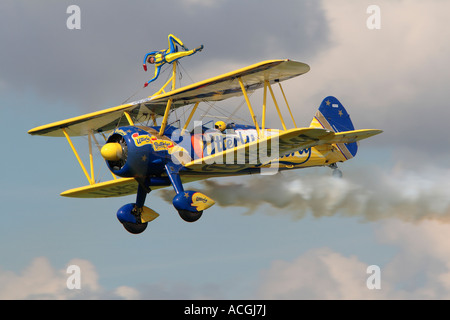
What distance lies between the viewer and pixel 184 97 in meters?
24.0

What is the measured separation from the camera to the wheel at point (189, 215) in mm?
22594

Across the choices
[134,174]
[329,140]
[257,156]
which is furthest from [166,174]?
[329,140]

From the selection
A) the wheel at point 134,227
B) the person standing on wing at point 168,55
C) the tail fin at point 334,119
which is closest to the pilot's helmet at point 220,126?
the person standing on wing at point 168,55

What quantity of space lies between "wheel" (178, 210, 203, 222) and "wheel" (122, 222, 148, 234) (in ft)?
7.57

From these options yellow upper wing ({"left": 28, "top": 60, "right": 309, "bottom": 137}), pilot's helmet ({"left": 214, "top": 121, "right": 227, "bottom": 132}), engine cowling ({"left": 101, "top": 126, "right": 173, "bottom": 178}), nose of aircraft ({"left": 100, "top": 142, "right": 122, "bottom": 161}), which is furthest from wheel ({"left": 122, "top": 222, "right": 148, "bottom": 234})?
pilot's helmet ({"left": 214, "top": 121, "right": 227, "bottom": 132})

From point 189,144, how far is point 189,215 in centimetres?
201

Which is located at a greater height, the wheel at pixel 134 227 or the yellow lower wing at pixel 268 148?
the yellow lower wing at pixel 268 148

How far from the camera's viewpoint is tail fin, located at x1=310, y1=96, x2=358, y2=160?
88.9 ft

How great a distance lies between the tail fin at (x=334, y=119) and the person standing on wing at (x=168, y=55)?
458cm

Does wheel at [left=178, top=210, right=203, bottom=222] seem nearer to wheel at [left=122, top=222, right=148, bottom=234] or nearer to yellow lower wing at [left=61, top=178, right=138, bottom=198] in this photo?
wheel at [left=122, top=222, right=148, bottom=234]

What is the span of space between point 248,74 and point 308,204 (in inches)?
222

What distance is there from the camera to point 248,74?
22.5m

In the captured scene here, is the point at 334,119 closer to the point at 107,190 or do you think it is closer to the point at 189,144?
the point at 189,144

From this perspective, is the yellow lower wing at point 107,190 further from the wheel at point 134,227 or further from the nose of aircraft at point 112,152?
the nose of aircraft at point 112,152
